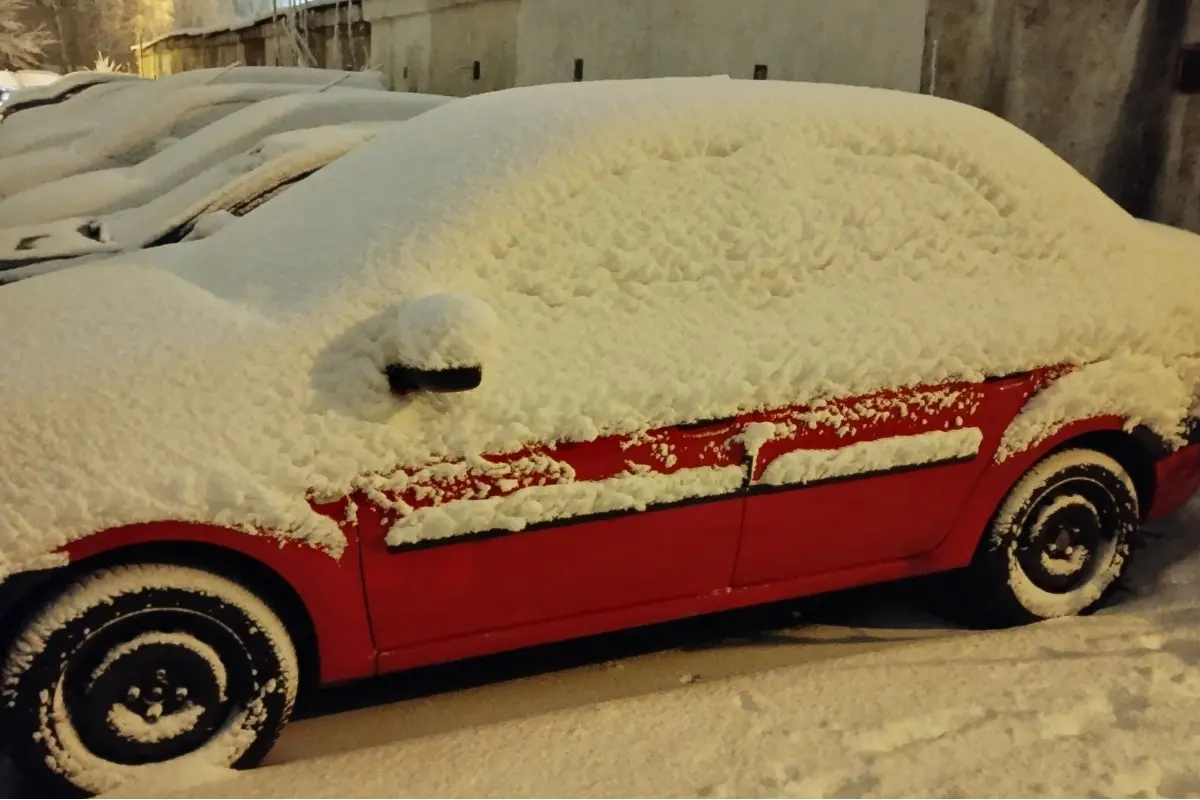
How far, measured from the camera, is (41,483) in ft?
6.89

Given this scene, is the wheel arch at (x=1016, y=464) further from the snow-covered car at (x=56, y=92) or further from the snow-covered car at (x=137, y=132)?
the snow-covered car at (x=56, y=92)

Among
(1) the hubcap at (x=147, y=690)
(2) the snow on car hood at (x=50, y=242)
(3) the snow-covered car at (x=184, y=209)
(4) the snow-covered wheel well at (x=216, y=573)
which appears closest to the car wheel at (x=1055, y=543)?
(4) the snow-covered wheel well at (x=216, y=573)

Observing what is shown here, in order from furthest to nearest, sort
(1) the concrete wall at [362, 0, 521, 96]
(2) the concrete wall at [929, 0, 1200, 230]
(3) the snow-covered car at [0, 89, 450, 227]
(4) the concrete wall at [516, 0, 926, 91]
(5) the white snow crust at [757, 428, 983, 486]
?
(1) the concrete wall at [362, 0, 521, 96] < (3) the snow-covered car at [0, 89, 450, 227] < (4) the concrete wall at [516, 0, 926, 91] < (2) the concrete wall at [929, 0, 1200, 230] < (5) the white snow crust at [757, 428, 983, 486]

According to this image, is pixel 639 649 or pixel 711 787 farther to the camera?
pixel 639 649

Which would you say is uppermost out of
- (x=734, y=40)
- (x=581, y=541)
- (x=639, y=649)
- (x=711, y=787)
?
(x=734, y=40)

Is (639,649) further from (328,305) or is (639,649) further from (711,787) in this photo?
(328,305)

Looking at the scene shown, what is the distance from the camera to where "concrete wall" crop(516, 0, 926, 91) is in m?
6.03

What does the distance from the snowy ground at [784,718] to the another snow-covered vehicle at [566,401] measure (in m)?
0.22

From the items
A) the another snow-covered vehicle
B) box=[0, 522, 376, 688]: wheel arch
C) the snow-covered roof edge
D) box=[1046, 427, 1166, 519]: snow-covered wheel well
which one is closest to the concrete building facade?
the snow-covered roof edge

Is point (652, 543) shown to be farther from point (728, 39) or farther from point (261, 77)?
Result: point (261, 77)

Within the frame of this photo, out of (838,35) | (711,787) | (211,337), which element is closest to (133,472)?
(211,337)

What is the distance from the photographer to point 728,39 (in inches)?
275

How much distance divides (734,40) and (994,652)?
201 inches

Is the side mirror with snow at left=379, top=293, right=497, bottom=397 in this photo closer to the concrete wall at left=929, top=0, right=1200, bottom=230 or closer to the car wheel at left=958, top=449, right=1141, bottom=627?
the car wheel at left=958, top=449, right=1141, bottom=627
